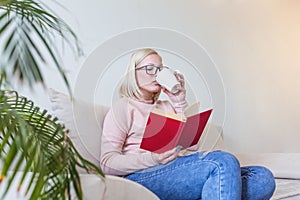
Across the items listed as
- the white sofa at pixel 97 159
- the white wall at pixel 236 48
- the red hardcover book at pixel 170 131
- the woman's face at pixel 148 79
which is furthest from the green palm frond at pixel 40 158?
the white wall at pixel 236 48

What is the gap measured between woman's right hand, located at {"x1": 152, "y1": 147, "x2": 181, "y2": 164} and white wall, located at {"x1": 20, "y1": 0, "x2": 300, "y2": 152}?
39cm

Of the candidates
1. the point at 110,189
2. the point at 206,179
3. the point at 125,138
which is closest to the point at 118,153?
the point at 125,138

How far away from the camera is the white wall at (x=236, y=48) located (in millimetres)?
1947

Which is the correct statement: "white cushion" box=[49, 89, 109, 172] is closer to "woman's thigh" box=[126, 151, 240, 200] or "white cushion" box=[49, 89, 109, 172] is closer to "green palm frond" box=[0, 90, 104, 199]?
"woman's thigh" box=[126, 151, 240, 200]

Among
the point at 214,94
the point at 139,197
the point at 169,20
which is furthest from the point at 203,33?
the point at 139,197

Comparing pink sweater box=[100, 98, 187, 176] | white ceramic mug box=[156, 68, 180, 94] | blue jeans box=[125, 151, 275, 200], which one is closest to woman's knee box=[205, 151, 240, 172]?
blue jeans box=[125, 151, 275, 200]

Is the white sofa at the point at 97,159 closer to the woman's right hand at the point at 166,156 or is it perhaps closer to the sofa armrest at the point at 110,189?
the sofa armrest at the point at 110,189

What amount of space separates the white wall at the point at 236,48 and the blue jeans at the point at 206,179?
1.20 ft

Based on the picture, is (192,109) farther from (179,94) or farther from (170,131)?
(170,131)

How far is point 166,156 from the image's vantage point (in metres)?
1.33

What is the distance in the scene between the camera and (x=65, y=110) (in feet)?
4.64

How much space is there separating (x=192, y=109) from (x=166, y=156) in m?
0.27

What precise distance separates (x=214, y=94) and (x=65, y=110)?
1.71ft

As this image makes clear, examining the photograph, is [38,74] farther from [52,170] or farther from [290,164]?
[290,164]
